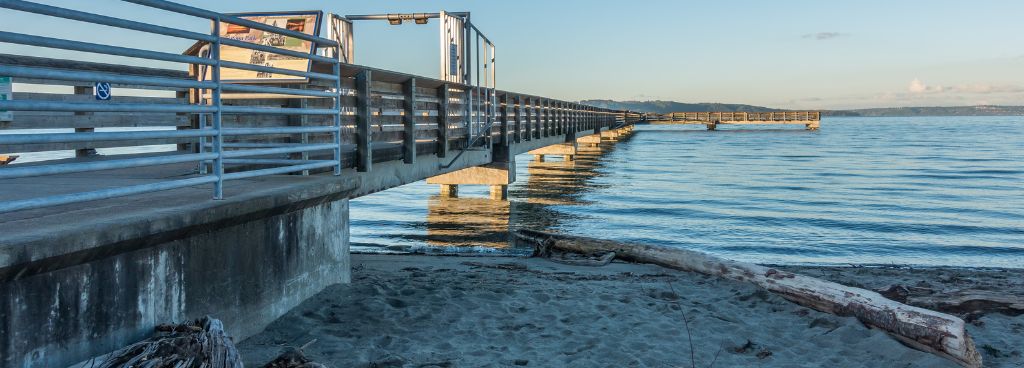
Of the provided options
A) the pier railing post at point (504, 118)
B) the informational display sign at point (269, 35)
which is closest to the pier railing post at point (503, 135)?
the pier railing post at point (504, 118)

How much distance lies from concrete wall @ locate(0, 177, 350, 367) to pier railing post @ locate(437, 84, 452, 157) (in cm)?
592

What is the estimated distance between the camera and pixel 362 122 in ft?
29.9

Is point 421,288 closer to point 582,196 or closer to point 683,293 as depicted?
point 683,293

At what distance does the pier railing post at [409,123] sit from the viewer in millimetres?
10789

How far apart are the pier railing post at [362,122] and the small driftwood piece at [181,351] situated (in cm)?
481

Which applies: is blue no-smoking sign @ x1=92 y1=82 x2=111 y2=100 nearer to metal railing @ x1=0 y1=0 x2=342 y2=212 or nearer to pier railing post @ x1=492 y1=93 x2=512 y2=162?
metal railing @ x1=0 y1=0 x2=342 y2=212

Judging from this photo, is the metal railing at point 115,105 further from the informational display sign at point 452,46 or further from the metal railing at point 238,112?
the informational display sign at point 452,46

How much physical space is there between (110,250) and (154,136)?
0.69 m

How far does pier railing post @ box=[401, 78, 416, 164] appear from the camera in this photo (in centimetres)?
1079

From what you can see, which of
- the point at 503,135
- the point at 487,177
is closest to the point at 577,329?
the point at 503,135

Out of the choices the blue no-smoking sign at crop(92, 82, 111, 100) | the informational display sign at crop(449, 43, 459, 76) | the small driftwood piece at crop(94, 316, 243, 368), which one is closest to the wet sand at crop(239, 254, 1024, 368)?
the small driftwood piece at crop(94, 316, 243, 368)

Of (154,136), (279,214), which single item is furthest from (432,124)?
(154,136)

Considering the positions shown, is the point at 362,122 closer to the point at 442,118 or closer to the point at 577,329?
the point at 442,118

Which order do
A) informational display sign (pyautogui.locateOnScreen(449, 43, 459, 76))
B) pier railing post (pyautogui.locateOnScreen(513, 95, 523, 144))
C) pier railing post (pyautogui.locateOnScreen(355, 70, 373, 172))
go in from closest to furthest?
pier railing post (pyautogui.locateOnScreen(355, 70, 373, 172)), informational display sign (pyautogui.locateOnScreen(449, 43, 459, 76)), pier railing post (pyautogui.locateOnScreen(513, 95, 523, 144))
